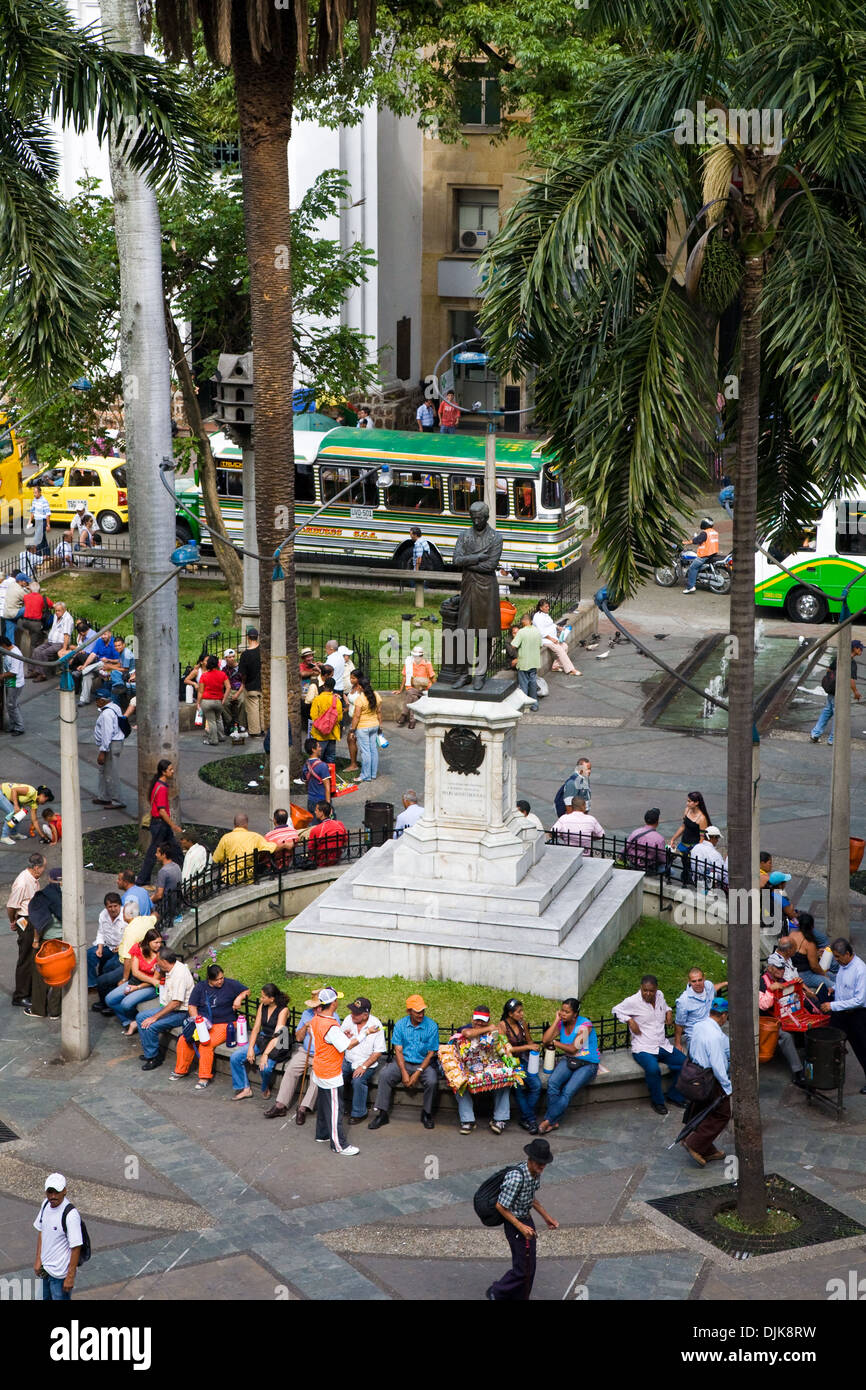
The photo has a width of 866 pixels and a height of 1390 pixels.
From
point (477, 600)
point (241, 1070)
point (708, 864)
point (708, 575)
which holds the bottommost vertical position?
point (241, 1070)

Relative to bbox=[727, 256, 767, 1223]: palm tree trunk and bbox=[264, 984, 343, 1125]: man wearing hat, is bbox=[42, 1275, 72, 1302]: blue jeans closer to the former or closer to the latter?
bbox=[264, 984, 343, 1125]: man wearing hat

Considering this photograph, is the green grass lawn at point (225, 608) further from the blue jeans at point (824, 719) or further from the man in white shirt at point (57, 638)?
the blue jeans at point (824, 719)

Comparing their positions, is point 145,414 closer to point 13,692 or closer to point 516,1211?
point 13,692

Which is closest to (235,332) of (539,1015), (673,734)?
(673,734)

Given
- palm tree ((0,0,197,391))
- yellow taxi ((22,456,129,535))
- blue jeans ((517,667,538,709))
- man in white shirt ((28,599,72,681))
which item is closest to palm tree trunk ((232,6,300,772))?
palm tree ((0,0,197,391))

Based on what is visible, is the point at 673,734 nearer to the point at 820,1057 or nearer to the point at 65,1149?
the point at 820,1057

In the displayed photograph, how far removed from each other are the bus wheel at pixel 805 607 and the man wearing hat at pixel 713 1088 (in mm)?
19022

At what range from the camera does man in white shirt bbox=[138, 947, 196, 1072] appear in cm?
1692

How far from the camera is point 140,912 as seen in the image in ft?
61.0

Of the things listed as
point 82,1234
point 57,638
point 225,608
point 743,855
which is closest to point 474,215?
point 225,608

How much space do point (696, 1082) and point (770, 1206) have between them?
119 cm

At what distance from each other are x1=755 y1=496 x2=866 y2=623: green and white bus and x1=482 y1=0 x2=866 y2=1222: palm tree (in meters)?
18.1

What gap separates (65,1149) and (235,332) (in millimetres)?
19491

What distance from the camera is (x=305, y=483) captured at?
3675 cm
